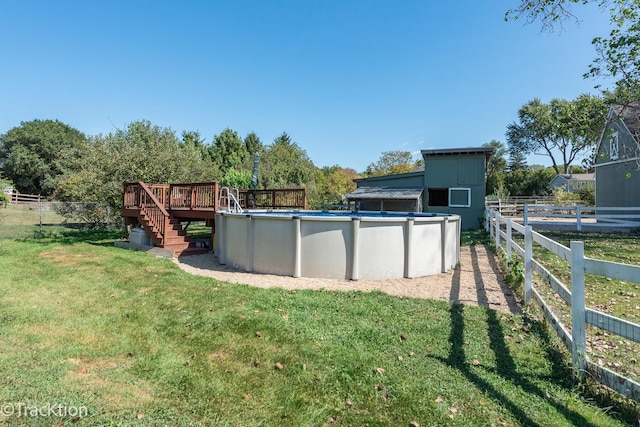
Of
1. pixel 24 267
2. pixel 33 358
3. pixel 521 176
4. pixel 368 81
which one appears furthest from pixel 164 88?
pixel 521 176

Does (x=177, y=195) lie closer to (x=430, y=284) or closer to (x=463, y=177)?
(x=430, y=284)

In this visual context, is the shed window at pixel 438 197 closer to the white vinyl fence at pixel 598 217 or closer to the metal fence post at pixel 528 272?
the white vinyl fence at pixel 598 217

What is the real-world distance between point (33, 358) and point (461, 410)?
402 cm

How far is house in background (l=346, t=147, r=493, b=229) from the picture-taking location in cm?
1812

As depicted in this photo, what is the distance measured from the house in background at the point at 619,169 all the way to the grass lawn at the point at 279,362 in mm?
16743

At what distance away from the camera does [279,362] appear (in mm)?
2992

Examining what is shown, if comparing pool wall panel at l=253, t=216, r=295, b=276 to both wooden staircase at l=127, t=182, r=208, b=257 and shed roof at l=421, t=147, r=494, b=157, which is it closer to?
wooden staircase at l=127, t=182, r=208, b=257

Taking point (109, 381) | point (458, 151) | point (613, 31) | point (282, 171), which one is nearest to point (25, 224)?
point (109, 381)

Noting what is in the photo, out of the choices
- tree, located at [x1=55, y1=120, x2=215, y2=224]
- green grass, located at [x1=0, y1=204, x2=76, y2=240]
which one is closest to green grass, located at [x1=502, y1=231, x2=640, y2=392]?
tree, located at [x1=55, y1=120, x2=215, y2=224]

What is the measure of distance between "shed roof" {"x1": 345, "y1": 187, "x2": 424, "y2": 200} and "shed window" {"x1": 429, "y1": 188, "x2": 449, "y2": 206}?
1098 mm

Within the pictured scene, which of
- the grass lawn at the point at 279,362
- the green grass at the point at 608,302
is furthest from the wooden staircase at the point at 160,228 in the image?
the green grass at the point at 608,302

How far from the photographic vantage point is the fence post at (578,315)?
2686 millimetres

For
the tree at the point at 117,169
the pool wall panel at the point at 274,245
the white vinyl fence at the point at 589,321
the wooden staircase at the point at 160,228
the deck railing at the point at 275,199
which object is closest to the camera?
the white vinyl fence at the point at 589,321

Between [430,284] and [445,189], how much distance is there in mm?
14504
